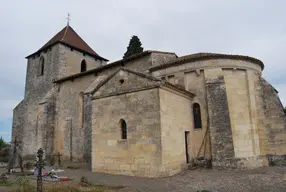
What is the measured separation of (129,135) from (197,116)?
406 cm

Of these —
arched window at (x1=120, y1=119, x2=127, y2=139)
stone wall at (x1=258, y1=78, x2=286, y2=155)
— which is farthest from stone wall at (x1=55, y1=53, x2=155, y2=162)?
stone wall at (x1=258, y1=78, x2=286, y2=155)

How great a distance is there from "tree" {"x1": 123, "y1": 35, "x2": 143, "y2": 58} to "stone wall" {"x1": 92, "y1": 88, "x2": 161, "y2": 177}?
14242 mm

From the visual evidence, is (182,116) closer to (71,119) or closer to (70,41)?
(71,119)

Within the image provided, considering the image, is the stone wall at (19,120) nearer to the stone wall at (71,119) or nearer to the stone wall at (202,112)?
the stone wall at (71,119)

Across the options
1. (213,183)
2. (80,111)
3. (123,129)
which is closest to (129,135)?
(123,129)

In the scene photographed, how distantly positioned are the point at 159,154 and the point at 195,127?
3.61 meters

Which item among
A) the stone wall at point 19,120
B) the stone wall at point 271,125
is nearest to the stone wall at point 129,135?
the stone wall at point 271,125

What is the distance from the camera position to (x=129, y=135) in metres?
9.69

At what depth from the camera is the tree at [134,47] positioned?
80.5ft

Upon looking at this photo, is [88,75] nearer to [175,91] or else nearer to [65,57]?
[65,57]

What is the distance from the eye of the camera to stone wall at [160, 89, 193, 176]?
351 inches

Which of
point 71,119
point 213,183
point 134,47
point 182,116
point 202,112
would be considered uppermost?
point 134,47

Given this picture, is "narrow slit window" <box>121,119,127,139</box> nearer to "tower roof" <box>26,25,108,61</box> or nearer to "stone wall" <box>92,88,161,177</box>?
"stone wall" <box>92,88,161,177</box>

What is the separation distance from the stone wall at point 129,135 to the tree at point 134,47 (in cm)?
1424
